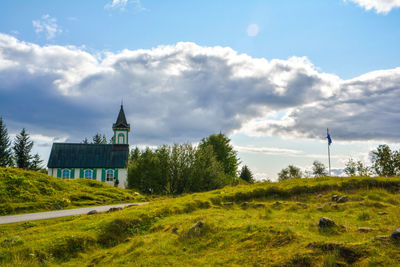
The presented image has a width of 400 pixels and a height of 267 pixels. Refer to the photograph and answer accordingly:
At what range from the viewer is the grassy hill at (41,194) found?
22.2 m

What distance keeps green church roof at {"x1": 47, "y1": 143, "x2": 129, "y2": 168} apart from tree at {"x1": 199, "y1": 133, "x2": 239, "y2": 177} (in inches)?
780

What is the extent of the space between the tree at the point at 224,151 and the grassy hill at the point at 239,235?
4707 centimetres

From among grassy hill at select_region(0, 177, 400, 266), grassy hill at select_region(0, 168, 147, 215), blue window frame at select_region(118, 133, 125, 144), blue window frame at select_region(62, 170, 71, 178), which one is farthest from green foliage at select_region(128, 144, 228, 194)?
blue window frame at select_region(118, 133, 125, 144)

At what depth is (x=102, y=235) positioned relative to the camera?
496 inches

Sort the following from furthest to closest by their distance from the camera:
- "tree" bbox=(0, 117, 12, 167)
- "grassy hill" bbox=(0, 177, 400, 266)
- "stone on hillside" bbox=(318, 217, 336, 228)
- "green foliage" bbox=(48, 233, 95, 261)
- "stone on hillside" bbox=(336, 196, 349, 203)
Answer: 1. "tree" bbox=(0, 117, 12, 167)
2. "stone on hillside" bbox=(336, 196, 349, 203)
3. "green foliage" bbox=(48, 233, 95, 261)
4. "stone on hillside" bbox=(318, 217, 336, 228)
5. "grassy hill" bbox=(0, 177, 400, 266)

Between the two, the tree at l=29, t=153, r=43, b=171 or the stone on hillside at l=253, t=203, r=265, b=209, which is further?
the tree at l=29, t=153, r=43, b=171

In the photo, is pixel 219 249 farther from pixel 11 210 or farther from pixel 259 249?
pixel 11 210

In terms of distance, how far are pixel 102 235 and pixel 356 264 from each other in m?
10.1

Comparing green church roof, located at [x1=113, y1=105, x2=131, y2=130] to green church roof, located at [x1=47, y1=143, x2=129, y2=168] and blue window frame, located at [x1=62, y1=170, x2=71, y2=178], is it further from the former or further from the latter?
blue window frame, located at [x1=62, y1=170, x2=71, y2=178]

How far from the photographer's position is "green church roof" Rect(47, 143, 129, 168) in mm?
63844

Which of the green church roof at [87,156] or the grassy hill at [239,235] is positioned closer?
the grassy hill at [239,235]

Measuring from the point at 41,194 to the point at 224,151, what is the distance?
146 feet

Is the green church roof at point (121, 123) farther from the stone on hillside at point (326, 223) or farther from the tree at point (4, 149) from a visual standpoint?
the stone on hillside at point (326, 223)

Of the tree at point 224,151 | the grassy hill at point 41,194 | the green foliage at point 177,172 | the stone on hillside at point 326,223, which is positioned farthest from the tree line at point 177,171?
the stone on hillside at point 326,223
